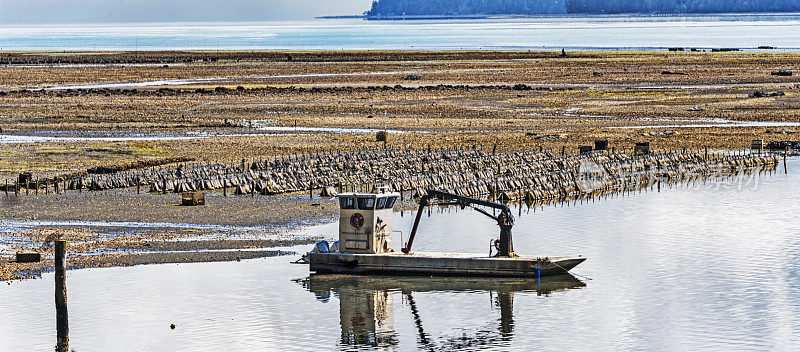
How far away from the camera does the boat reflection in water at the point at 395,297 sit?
3189 cm

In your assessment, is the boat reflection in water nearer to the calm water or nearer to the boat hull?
the calm water

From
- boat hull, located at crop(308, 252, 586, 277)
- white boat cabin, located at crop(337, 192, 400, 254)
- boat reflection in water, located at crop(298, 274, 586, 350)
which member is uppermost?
white boat cabin, located at crop(337, 192, 400, 254)

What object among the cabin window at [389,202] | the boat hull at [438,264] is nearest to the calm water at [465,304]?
the boat hull at [438,264]

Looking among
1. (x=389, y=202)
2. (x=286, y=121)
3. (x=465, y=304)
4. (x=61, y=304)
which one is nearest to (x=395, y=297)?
(x=465, y=304)

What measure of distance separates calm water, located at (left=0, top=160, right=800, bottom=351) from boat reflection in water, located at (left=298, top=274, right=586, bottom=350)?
64 mm

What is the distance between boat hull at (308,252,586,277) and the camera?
37781mm

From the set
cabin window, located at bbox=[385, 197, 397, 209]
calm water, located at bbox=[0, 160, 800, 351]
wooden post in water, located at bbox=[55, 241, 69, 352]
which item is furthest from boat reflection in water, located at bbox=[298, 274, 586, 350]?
wooden post in water, located at bbox=[55, 241, 69, 352]

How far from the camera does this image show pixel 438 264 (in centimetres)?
3844

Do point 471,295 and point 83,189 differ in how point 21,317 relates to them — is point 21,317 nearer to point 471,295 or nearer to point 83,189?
point 471,295

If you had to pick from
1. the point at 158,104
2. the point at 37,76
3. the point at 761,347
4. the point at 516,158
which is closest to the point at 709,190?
the point at 516,158

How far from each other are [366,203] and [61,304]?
39.6ft

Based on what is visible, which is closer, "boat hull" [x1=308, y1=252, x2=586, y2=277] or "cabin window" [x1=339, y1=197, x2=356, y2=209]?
"boat hull" [x1=308, y1=252, x2=586, y2=277]

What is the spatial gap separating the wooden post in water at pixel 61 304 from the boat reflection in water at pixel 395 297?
727 centimetres

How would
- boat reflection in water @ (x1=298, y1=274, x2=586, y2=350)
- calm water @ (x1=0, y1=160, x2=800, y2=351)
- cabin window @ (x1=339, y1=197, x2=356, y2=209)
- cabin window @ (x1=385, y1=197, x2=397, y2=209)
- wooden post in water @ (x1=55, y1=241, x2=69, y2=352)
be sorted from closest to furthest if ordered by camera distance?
wooden post in water @ (x1=55, y1=241, x2=69, y2=352) → calm water @ (x1=0, y1=160, x2=800, y2=351) → boat reflection in water @ (x1=298, y1=274, x2=586, y2=350) → cabin window @ (x1=339, y1=197, x2=356, y2=209) → cabin window @ (x1=385, y1=197, x2=397, y2=209)
